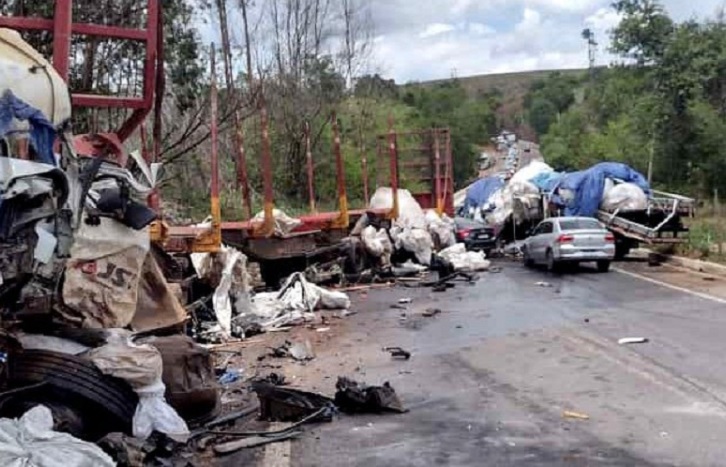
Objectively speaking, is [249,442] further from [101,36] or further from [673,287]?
[673,287]

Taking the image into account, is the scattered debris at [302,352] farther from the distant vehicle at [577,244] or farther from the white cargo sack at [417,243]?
the distant vehicle at [577,244]

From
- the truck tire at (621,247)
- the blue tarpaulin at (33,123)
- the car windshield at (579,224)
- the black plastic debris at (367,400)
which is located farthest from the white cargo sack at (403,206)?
the blue tarpaulin at (33,123)

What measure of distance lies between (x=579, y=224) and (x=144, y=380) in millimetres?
21238

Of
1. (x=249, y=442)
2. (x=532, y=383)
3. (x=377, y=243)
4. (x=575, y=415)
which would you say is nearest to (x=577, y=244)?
(x=377, y=243)

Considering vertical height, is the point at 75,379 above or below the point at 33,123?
below

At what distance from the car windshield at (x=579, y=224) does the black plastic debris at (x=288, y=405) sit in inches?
736

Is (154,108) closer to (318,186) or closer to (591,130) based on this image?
(318,186)

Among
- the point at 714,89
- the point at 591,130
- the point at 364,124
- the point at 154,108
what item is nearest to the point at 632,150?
the point at 714,89

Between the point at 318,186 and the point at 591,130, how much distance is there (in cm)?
4043

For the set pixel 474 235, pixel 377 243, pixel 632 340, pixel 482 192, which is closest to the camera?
pixel 632 340

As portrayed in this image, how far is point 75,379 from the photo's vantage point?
7215 millimetres

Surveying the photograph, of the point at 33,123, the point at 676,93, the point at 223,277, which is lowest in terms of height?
the point at 223,277

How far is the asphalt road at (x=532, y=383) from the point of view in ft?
25.5

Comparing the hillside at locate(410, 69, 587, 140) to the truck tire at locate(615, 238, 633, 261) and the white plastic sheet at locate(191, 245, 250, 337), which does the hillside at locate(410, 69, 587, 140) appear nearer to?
the truck tire at locate(615, 238, 633, 261)
